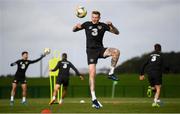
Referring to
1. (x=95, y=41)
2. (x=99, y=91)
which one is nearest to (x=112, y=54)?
(x=95, y=41)

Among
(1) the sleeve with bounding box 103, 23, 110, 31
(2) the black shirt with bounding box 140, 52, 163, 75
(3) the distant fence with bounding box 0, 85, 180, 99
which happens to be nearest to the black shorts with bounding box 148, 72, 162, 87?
(2) the black shirt with bounding box 140, 52, 163, 75

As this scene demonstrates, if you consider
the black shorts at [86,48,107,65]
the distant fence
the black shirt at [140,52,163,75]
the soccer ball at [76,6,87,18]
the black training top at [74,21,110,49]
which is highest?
the soccer ball at [76,6,87,18]

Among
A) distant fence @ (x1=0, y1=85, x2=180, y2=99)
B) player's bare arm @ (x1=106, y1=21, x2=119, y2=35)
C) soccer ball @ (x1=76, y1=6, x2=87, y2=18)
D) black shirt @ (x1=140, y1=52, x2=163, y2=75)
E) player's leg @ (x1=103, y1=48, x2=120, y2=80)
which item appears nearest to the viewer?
player's leg @ (x1=103, y1=48, x2=120, y2=80)

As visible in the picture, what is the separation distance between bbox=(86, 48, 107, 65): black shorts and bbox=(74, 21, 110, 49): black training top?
11 cm

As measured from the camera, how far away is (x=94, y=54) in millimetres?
16672

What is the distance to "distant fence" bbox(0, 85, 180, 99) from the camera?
50594 mm

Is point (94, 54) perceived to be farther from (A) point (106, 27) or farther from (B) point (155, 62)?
(B) point (155, 62)

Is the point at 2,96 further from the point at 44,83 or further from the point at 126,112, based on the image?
the point at 126,112

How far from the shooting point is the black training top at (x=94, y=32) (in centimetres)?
1669

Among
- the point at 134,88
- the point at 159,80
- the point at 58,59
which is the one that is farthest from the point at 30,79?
the point at 159,80

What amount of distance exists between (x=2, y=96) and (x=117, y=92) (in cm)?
1125

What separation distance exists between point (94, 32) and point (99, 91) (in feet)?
126

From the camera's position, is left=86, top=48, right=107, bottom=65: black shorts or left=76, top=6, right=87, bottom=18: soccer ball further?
left=76, top=6, right=87, bottom=18: soccer ball

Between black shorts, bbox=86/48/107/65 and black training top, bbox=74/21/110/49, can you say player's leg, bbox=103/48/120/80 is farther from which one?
black training top, bbox=74/21/110/49
